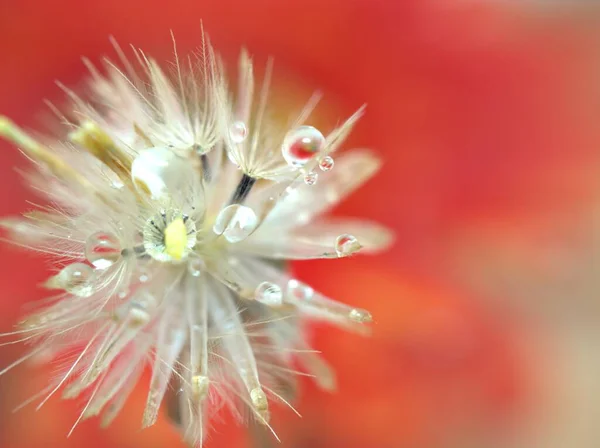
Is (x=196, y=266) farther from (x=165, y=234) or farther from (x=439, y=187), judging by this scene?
(x=439, y=187)

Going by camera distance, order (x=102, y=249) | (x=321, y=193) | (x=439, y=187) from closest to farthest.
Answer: (x=102, y=249) < (x=321, y=193) < (x=439, y=187)

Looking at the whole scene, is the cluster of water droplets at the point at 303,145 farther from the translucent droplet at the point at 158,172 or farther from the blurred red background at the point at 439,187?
the blurred red background at the point at 439,187

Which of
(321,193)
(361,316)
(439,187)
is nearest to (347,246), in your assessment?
(361,316)

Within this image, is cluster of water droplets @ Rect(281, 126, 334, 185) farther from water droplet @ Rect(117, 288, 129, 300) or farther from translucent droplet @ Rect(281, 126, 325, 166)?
water droplet @ Rect(117, 288, 129, 300)

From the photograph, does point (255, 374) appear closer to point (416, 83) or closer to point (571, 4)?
point (416, 83)

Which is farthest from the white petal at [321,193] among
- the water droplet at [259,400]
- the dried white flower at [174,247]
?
the water droplet at [259,400]

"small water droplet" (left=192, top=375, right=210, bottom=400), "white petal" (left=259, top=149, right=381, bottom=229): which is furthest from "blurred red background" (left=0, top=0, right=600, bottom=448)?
"small water droplet" (left=192, top=375, right=210, bottom=400)

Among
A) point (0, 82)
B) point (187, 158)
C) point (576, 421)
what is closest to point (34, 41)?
point (0, 82)
